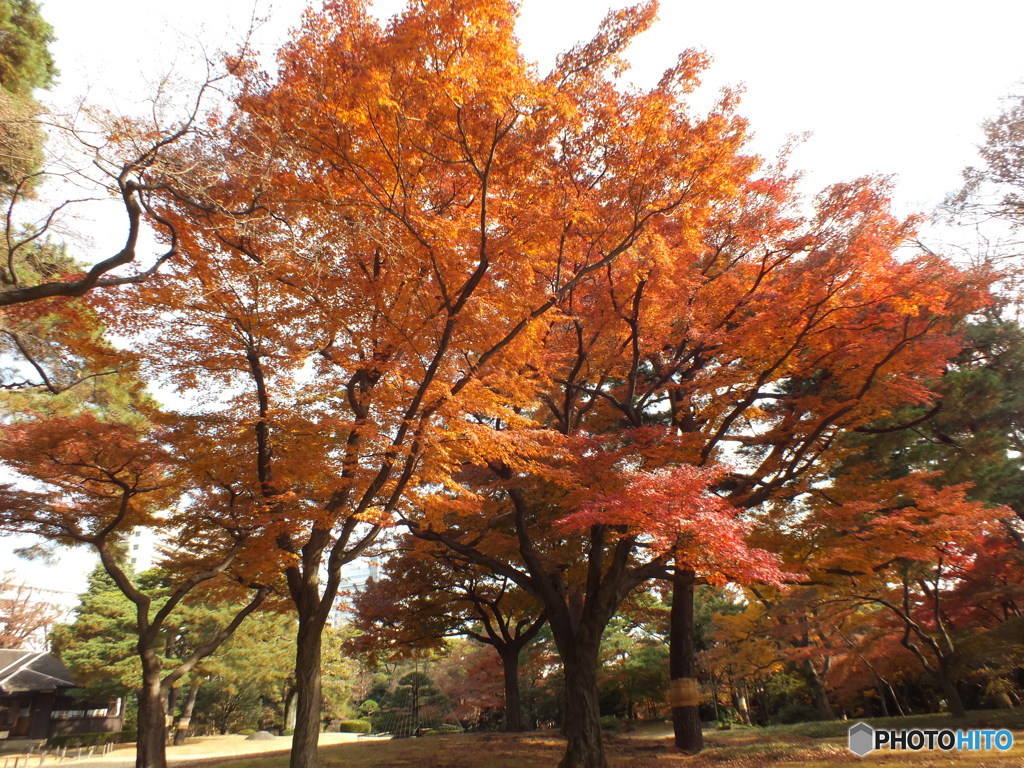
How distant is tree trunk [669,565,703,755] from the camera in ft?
35.3

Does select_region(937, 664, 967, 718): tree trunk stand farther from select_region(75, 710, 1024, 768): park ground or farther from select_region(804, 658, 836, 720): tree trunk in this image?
select_region(804, 658, 836, 720): tree trunk

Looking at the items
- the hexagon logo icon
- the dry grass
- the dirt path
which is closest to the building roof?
the dirt path

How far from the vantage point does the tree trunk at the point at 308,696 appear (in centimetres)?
776

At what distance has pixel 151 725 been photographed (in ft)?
33.3

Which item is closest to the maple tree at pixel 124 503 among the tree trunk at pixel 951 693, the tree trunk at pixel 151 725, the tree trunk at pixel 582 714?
the tree trunk at pixel 151 725

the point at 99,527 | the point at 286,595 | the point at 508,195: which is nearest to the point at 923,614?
the point at 508,195

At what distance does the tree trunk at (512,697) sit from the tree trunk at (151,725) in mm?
10115

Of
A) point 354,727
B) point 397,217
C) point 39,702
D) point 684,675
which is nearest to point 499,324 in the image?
point 397,217

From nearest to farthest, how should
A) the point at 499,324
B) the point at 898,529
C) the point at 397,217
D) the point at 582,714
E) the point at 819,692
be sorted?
the point at 397,217 → the point at 499,324 → the point at 898,529 → the point at 582,714 → the point at 819,692

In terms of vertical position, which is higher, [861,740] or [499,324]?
[499,324]

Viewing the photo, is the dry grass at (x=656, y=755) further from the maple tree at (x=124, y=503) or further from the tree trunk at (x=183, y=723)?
the tree trunk at (x=183, y=723)

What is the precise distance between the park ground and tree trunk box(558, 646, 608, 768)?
1.23 m

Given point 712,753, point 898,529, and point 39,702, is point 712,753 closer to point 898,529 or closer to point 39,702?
point 898,529

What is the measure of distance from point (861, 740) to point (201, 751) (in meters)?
22.5
